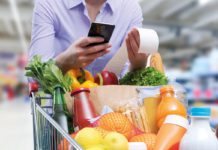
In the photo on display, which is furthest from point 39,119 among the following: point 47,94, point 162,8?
point 162,8

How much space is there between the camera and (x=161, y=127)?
108cm

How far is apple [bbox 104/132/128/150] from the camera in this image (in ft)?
3.07

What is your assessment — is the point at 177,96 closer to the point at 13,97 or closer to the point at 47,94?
the point at 47,94

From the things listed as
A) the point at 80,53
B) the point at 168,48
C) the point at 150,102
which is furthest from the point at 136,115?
the point at 168,48

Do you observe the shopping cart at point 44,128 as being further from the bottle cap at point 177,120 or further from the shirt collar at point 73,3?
the shirt collar at point 73,3

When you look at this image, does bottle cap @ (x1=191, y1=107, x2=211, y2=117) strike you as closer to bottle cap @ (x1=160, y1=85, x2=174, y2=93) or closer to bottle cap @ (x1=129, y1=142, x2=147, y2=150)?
bottle cap @ (x1=129, y1=142, x2=147, y2=150)

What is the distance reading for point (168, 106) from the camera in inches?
44.9

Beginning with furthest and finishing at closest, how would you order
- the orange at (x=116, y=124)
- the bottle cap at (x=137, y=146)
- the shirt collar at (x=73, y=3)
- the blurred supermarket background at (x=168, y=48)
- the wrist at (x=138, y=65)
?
the blurred supermarket background at (x=168, y=48) < the shirt collar at (x=73, y=3) < the wrist at (x=138, y=65) < the orange at (x=116, y=124) < the bottle cap at (x=137, y=146)

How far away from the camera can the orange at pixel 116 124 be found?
1.08m

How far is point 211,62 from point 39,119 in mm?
8007

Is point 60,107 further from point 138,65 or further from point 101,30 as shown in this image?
point 138,65

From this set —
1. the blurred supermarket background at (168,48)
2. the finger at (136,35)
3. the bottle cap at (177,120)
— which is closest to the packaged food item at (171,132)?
the bottle cap at (177,120)

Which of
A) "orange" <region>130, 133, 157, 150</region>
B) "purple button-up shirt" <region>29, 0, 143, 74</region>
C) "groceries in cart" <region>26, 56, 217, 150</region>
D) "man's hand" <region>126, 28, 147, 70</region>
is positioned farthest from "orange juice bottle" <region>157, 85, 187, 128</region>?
"purple button-up shirt" <region>29, 0, 143, 74</region>

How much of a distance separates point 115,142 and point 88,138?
7 cm
